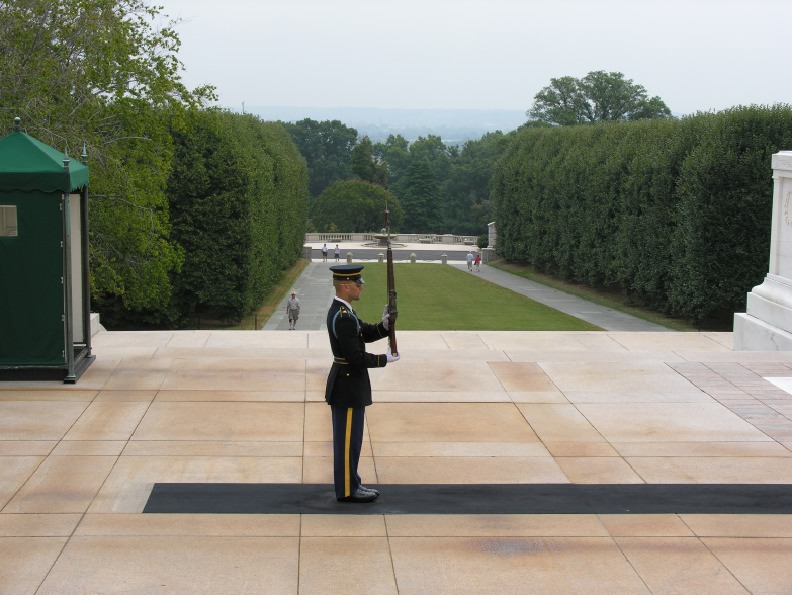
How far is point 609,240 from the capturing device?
131 ft

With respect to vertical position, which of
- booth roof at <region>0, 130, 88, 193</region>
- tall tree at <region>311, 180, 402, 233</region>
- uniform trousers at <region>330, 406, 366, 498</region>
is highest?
booth roof at <region>0, 130, 88, 193</region>

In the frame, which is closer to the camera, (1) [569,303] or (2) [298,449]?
(2) [298,449]

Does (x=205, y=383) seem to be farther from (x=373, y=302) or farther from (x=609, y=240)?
(x=609, y=240)

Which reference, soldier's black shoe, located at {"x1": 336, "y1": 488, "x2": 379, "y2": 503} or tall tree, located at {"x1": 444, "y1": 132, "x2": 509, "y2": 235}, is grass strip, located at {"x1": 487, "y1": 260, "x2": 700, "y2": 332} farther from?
tall tree, located at {"x1": 444, "y1": 132, "x2": 509, "y2": 235}

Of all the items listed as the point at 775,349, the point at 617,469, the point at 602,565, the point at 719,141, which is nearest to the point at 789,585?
the point at 602,565

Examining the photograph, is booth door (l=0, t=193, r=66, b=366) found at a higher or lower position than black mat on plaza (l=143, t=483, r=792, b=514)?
higher

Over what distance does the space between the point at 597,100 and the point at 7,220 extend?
88.7 m

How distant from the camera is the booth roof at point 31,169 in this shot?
371 inches

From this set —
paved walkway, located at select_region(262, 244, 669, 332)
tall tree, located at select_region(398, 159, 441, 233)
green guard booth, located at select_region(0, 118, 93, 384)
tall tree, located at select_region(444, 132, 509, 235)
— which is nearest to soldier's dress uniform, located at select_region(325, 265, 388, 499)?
green guard booth, located at select_region(0, 118, 93, 384)

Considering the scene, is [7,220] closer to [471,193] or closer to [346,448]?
[346,448]

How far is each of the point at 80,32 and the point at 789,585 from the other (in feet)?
66.5

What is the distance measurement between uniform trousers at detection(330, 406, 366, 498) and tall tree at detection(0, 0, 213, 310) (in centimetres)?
1479

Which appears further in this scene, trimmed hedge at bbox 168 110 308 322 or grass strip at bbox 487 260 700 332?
grass strip at bbox 487 260 700 332

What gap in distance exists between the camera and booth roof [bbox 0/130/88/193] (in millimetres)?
9430
